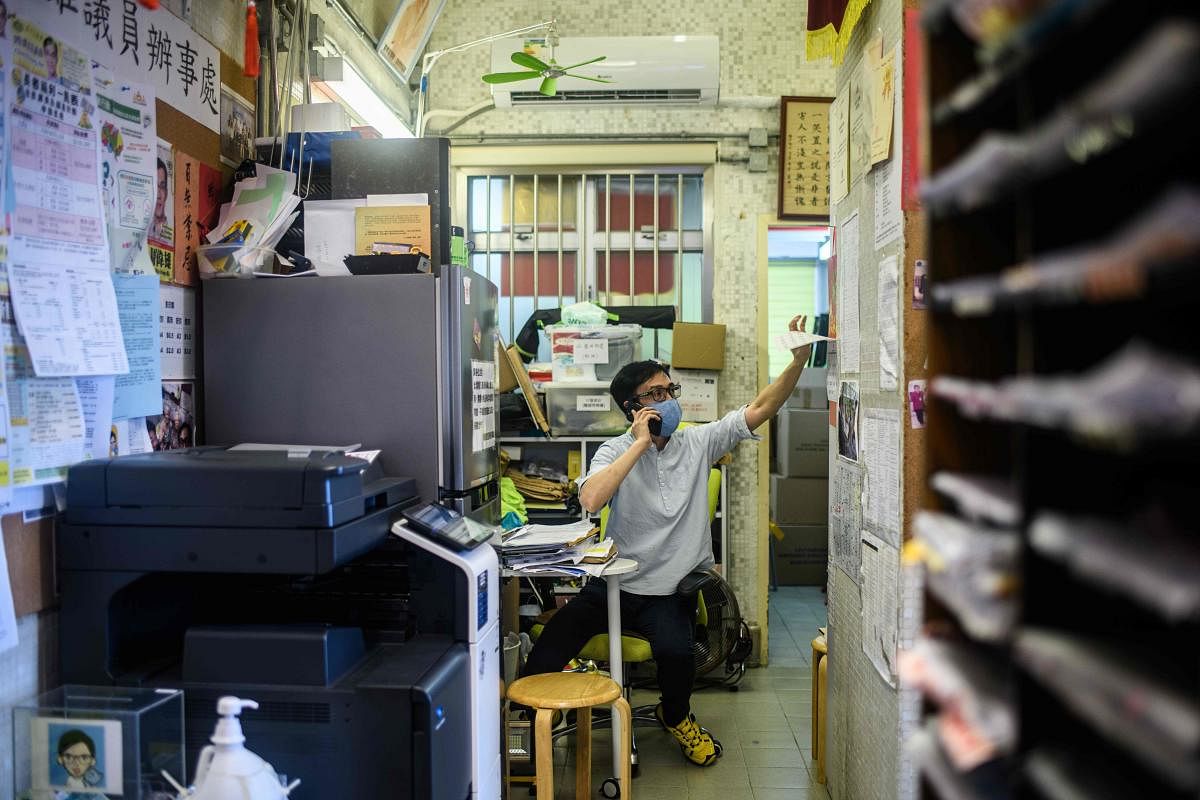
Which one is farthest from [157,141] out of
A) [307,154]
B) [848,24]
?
[848,24]

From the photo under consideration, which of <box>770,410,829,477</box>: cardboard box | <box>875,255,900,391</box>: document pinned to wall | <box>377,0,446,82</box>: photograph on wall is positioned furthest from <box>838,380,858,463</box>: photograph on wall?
<box>770,410,829,477</box>: cardboard box

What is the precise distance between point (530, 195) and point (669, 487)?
7.32 feet

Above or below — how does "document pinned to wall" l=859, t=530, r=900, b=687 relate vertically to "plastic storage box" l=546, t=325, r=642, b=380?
below

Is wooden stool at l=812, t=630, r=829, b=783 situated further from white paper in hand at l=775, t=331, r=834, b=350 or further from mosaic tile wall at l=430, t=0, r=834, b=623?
mosaic tile wall at l=430, t=0, r=834, b=623

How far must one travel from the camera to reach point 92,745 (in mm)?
1420

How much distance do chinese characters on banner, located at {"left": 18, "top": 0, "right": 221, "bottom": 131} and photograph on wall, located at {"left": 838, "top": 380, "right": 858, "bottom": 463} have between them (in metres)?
1.91

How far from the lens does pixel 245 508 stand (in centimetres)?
160

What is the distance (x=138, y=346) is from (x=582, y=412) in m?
2.67

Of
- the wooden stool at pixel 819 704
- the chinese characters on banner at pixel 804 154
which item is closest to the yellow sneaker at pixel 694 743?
the wooden stool at pixel 819 704

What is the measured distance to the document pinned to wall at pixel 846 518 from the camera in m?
2.42

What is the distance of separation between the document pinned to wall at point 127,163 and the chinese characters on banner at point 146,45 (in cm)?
5

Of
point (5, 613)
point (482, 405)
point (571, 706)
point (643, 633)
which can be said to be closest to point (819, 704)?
point (643, 633)

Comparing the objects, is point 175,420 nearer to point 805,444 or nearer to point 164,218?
point 164,218

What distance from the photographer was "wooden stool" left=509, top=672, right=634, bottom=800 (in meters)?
2.47
